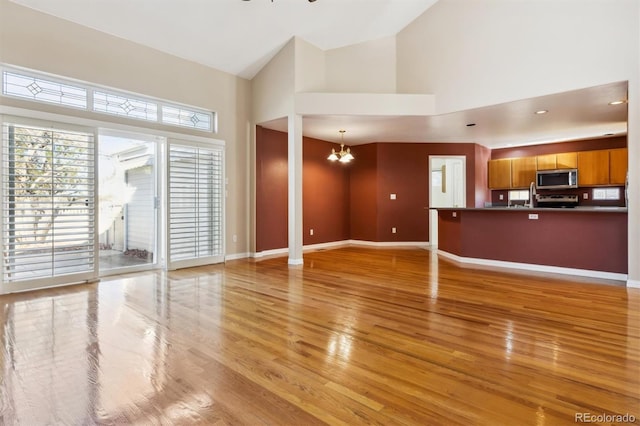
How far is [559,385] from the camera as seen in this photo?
6.14 ft

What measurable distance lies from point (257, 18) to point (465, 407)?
5.63 metres

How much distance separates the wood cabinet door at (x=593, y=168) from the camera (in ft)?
24.2

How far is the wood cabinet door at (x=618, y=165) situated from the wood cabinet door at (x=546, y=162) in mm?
1047

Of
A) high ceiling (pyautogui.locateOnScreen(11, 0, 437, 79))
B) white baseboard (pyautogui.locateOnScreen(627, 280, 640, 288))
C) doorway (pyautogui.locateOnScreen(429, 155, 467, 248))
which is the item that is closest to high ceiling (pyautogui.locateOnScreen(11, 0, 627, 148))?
high ceiling (pyautogui.locateOnScreen(11, 0, 437, 79))

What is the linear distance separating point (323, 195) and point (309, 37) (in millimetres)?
3567

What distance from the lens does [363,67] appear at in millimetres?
6320

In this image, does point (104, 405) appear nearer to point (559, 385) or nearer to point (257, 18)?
point (559, 385)

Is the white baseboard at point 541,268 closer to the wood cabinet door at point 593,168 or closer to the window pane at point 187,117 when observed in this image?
the wood cabinet door at point 593,168

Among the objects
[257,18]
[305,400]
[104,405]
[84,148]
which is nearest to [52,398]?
[104,405]

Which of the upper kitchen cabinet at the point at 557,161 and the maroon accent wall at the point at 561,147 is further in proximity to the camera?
the upper kitchen cabinet at the point at 557,161

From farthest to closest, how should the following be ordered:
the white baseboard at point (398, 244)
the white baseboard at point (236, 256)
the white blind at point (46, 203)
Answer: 1. the white baseboard at point (398, 244)
2. the white baseboard at point (236, 256)
3. the white blind at point (46, 203)

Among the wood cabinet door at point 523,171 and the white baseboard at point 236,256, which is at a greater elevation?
the wood cabinet door at point 523,171

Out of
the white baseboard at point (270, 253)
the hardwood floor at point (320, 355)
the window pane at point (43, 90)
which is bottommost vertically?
the hardwood floor at point (320, 355)

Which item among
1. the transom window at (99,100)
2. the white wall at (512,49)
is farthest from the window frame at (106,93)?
the white wall at (512,49)
